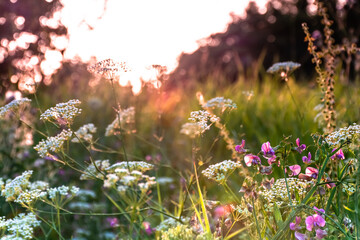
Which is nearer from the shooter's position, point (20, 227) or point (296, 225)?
point (296, 225)

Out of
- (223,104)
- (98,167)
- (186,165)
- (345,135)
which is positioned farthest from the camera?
(186,165)

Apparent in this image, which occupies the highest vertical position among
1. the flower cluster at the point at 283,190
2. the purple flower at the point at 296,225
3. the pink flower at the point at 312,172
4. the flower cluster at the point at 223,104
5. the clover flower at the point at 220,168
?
the flower cluster at the point at 223,104

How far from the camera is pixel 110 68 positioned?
1840 mm

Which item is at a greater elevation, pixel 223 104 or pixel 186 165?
pixel 223 104

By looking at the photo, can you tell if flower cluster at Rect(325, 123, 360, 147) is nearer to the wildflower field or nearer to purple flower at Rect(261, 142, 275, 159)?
the wildflower field

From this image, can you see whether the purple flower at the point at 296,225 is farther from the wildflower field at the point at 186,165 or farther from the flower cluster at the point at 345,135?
the flower cluster at the point at 345,135

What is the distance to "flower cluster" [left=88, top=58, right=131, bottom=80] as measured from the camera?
6.05 ft

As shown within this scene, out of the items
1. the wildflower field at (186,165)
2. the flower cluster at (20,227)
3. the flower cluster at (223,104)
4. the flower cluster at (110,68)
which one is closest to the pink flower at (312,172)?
the wildflower field at (186,165)

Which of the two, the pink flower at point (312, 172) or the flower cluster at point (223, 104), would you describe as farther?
the flower cluster at point (223, 104)

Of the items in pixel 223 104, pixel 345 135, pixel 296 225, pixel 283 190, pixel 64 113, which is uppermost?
pixel 64 113

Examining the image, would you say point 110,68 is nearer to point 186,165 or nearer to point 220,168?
point 220,168

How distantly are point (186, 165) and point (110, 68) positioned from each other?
272 centimetres

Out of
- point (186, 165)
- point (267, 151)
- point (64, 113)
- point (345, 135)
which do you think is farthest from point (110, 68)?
point (186, 165)

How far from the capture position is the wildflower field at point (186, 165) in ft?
5.24
